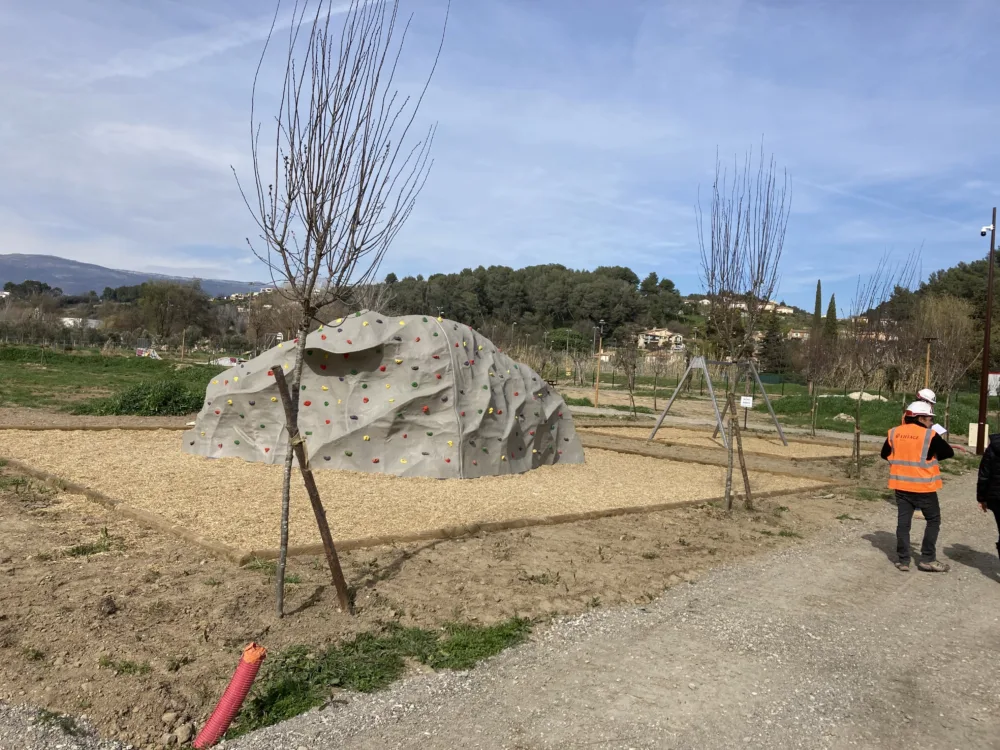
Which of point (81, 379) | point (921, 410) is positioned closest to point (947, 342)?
point (921, 410)

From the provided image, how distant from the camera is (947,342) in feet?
87.1

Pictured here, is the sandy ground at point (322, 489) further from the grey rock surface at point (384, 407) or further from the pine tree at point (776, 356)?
the pine tree at point (776, 356)

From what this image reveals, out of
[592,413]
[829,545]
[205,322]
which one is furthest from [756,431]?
[205,322]

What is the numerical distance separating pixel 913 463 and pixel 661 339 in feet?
231

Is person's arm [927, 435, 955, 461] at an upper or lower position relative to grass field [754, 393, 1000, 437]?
upper

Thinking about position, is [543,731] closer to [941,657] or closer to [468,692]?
[468,692]

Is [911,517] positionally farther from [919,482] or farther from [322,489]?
[322,489]

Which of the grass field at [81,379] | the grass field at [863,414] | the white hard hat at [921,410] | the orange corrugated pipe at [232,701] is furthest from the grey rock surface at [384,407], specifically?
the grass field at [863,414]

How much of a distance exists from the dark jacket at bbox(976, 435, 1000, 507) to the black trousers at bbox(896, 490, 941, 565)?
41cm

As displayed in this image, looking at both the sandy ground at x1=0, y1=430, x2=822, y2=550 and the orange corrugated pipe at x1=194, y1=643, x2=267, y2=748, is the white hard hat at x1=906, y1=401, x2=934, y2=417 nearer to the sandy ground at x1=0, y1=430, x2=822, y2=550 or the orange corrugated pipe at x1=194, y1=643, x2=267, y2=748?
the sandy ground at x1=0, y1=430, x2=822, y2=550

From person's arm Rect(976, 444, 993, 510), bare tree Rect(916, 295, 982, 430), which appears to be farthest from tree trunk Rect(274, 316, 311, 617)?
bare tree Rect(916, 295, 982, 430)

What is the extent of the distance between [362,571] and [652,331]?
80177mm

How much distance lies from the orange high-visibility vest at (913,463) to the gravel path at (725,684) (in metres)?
1.09

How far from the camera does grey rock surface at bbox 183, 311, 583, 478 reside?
34.4 feet
